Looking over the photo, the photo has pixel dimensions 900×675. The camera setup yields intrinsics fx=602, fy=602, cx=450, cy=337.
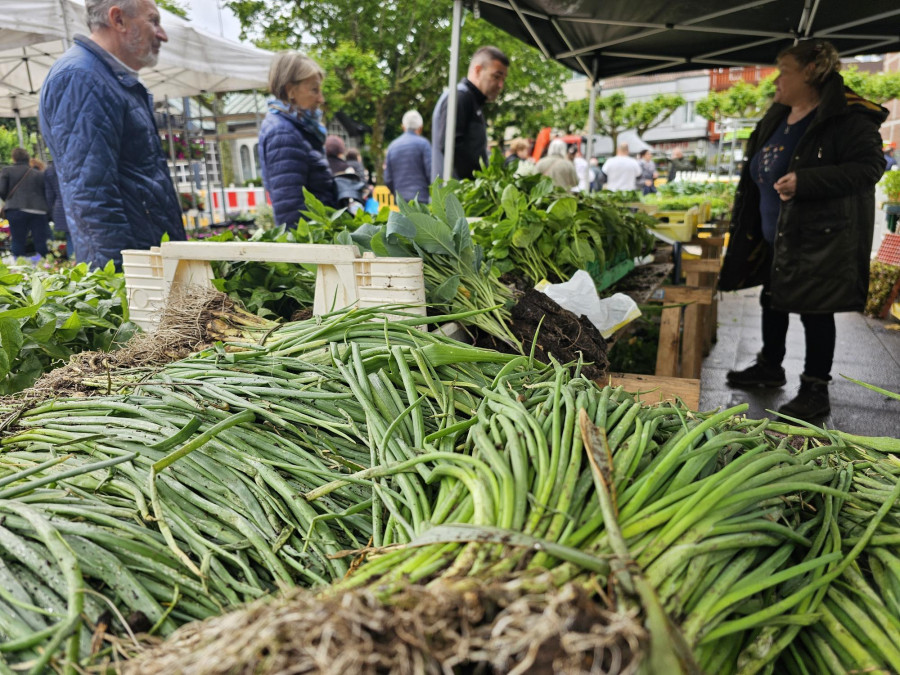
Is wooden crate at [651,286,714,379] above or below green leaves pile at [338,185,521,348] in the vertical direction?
below

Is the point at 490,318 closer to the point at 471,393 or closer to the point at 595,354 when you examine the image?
the point at 595,354

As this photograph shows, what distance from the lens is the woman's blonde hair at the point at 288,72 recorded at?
3594 mm

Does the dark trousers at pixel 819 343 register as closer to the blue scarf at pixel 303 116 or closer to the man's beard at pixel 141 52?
the blue scarf at pixel 303 116

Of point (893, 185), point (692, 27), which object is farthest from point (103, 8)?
point (893, 185)

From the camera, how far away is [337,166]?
23.3ft

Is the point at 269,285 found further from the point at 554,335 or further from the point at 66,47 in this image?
the point at 66,47

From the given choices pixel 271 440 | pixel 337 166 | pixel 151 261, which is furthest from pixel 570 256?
pixel 337 166

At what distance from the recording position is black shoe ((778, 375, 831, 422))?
12.5 feet

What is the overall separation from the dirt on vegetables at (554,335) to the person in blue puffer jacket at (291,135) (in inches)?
76.8

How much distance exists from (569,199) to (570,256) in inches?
12.5

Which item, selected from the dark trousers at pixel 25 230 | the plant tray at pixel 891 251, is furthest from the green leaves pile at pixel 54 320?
the dark trousers at pixel 25 230

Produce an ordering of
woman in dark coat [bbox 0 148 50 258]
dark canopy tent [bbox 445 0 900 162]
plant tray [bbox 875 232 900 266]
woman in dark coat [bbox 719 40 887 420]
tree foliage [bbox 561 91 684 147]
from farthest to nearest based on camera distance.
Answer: tree foliage [bbox 561 91 684 147]
woman in dark coat [bbox 0 148 50 258]
plant tray [bbox 875 232 900 266]
dark canopy tent [bbox 445 0 900 162]
woman in dark coat [bbox 719 40 887 420]

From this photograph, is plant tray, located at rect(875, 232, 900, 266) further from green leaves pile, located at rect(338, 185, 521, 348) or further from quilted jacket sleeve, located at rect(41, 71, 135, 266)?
quilted jacket sleeve, located at rect(41, 71, 135, 266)

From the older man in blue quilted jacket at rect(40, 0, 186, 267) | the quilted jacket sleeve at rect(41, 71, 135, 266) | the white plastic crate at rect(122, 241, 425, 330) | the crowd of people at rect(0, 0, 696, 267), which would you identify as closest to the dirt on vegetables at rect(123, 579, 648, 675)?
the white plastic crate at rect(122, 241, 425, 330)
